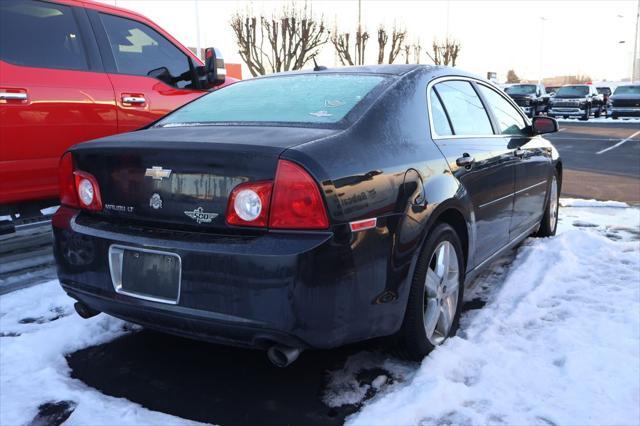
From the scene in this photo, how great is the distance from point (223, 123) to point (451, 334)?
168 centimetres

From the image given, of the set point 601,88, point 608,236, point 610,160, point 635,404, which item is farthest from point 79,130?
point 601,88

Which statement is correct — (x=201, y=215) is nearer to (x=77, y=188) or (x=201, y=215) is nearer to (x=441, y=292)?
(x=77, y=188)

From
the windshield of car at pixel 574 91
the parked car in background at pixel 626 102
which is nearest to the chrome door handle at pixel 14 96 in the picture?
the parked car in background at pixel 626 102

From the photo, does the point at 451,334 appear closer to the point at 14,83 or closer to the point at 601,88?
the point at 14,83

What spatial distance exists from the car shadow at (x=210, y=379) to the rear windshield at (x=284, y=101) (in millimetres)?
1236

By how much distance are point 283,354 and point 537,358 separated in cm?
143

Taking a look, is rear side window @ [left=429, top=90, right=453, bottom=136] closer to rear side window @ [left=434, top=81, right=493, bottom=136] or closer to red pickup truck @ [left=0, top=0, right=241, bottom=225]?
rear side window @ [left=434, top=81, right=493, bottom=136]

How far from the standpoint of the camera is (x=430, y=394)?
8.34 feet

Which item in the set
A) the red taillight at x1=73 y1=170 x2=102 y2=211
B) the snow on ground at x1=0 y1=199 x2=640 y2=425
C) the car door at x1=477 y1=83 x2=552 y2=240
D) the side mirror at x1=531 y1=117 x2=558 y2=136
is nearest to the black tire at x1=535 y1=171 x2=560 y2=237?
the car door at x1=477 y1=83 x2=552 y2=240

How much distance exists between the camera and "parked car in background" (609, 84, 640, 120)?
27.4m

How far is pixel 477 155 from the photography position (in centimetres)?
346

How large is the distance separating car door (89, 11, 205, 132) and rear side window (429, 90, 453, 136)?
2.64 m

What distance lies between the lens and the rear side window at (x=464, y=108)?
3451 millimetres

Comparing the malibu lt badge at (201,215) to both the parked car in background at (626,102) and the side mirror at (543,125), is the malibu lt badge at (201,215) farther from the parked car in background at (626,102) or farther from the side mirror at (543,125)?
the parked car in background at (626,102)
